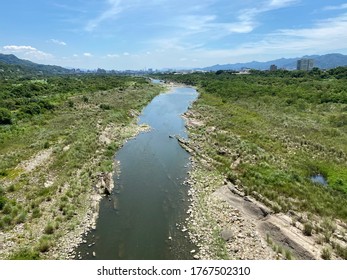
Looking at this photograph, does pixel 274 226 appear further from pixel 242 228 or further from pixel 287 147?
pixel 287 147


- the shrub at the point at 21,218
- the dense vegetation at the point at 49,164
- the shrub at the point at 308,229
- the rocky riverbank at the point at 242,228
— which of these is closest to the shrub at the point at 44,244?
the dense vegetation at the point at 49,164

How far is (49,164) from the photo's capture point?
2775 cm

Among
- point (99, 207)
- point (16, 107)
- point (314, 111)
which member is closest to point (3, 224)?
point (99, 207)

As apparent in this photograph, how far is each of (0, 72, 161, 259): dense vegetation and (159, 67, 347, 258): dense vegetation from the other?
40.9ft

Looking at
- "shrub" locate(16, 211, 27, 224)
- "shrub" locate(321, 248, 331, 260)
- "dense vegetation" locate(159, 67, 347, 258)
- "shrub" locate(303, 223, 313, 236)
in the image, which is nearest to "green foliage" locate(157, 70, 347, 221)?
"dense vegetation" locate(159, 67, 347, 258)

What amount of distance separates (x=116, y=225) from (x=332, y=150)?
79.8 ft

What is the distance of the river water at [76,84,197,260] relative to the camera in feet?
51.2

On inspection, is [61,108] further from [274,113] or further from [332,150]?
[332,150]

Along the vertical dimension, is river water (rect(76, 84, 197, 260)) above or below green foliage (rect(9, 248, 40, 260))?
below

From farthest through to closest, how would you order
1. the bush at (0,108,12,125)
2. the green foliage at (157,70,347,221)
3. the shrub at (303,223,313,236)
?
the bush at (0,108,12,125)
the green foliage at (157,70,347,221)
the shrub at (303,223,313,236)

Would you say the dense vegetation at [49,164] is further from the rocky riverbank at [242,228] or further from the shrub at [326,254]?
the shrub at [326,254]

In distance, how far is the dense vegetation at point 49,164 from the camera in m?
17.0

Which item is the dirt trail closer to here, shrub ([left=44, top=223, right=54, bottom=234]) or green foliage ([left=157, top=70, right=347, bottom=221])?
green foliage ([left=157, top=70, right=347, bottom=221])

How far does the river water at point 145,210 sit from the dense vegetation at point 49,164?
5.73ft
